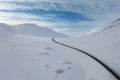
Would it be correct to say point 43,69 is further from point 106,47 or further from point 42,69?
point 106,47

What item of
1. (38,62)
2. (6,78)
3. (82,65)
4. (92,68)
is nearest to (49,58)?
(38,62)

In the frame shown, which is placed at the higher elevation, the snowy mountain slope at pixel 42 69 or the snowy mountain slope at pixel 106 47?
the snowy mountain slope at pixel 42 69

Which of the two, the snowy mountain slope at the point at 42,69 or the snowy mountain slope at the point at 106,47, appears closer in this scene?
the snowy mountain slope at the point at 42,69

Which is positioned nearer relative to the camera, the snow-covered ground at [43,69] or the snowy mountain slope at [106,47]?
the snow-covered ground at [43,69]

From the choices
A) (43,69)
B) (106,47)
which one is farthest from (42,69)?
(106,47)

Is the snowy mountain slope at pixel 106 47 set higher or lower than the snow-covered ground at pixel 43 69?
lower

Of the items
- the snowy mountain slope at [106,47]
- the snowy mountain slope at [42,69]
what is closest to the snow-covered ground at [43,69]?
the snowy mountain slope at [42,69]

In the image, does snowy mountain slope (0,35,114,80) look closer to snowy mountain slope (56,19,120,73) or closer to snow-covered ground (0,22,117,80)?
snow-covered ground (0,22,117,80)

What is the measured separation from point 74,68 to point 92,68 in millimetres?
1539

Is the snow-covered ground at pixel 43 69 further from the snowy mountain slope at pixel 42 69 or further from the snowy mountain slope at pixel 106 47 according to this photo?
the snowy mountain slope at pixel 106 47

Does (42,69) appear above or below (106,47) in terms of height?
above

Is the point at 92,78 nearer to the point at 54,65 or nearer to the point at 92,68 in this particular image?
the point at 92,68

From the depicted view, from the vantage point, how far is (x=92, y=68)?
19109 mm

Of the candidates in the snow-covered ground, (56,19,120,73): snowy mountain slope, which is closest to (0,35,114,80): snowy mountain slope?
the snow-covered ground
